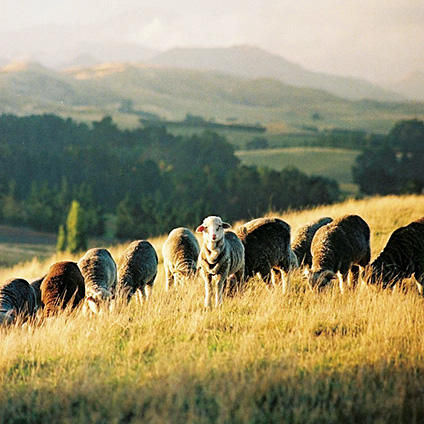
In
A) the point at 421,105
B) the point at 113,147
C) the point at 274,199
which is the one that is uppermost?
the point at 421,105

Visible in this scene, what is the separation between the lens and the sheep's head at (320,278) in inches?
427

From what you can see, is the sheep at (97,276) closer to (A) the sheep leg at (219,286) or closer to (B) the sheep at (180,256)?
(B) the sheep at (180,256)

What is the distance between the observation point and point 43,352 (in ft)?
27.1

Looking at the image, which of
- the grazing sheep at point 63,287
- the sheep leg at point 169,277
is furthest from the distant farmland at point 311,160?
the grazing sheep at point 63,287

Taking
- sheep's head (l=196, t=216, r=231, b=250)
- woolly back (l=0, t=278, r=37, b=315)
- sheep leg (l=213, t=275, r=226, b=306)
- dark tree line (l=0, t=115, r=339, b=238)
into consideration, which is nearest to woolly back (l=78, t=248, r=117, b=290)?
woolly back (l=0, t=278, r=37, b=315)

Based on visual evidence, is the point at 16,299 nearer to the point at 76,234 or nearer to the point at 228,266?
the point at 228,266

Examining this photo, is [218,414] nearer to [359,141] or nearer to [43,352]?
[43,352]

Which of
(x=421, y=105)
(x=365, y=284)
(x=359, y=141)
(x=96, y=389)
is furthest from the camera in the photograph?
(x=421, y=105)

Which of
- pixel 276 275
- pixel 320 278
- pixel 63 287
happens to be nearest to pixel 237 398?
pixel 320 278

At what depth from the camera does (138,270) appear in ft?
40.4

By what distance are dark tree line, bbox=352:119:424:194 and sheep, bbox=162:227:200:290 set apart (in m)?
58.4

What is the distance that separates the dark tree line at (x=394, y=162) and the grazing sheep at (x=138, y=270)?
59016 millimetres

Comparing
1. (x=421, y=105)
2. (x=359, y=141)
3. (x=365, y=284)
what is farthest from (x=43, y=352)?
(x=421, y=105)

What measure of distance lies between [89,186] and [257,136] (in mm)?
59549
